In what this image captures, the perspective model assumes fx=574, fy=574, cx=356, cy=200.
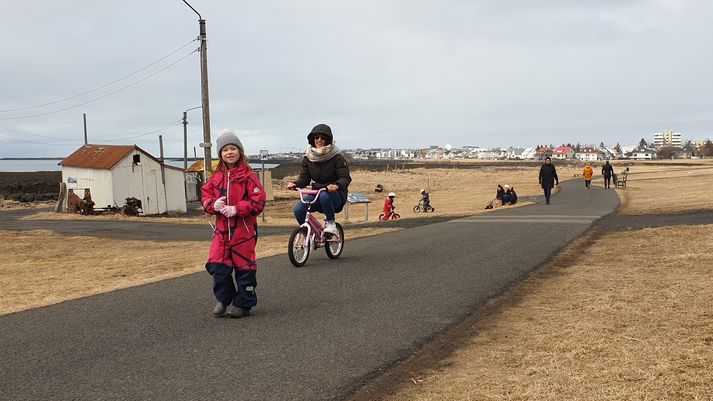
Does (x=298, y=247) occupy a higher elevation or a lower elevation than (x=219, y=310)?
higher

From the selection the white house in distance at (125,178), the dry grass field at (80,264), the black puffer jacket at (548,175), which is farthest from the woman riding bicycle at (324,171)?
the white house in distance at (125,178)

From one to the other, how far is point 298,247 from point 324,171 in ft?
4.10

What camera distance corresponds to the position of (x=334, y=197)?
8.75m

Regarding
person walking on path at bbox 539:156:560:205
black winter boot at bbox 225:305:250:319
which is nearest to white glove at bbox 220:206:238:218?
black winter boot at bbox 225:305:250:319

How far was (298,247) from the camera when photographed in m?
8.91

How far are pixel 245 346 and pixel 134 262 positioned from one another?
8.15 m

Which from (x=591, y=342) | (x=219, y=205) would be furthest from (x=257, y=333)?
(x=591, y=342)

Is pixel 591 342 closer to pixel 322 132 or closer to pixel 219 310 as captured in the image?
pixel 219 310

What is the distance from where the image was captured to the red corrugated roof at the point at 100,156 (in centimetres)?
3488

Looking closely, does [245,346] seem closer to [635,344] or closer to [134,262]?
[635,344]

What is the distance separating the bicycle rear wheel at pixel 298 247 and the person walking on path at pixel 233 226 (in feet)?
8.29

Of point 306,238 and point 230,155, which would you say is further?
point 306,238

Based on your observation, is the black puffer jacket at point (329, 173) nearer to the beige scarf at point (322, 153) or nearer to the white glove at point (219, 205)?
the beige scarf at point (322, 153)

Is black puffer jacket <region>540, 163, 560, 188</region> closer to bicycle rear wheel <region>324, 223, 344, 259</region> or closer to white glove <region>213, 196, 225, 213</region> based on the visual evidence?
bicycle rear wheel <region>324, 223, 344, 259</region>
